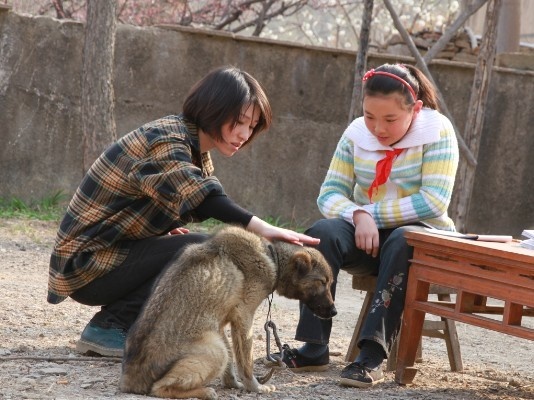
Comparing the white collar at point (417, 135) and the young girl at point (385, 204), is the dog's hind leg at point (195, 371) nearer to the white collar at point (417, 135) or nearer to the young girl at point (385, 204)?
the young girl at point (385, 204)

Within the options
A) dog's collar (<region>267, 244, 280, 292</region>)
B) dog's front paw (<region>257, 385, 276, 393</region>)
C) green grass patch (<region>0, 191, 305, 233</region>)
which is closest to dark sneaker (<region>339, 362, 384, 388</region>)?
dog's front paw (<region>257, 385, 276, 393</region>)

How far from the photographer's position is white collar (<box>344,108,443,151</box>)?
5.37 m

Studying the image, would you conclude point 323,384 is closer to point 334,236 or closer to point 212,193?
point 334,236

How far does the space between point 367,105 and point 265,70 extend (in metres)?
6.05

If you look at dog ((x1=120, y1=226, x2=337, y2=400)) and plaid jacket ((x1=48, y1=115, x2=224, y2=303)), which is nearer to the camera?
dog ((x1=120, y1=226, x2=337, y2=400))

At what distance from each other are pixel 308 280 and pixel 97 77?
598cm

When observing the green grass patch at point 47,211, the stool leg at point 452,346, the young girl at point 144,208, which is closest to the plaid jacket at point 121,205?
the young girl at point 144,208

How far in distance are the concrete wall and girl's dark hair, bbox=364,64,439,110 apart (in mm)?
5773

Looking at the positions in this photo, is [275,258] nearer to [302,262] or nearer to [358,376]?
[302,262]

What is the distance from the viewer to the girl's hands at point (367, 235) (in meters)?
5.23

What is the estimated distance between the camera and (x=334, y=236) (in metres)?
5.22

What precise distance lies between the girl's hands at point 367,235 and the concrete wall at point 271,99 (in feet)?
19.8

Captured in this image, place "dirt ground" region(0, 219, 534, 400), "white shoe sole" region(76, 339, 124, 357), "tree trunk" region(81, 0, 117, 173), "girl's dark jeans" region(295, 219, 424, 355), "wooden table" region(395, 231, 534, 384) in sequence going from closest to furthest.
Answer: "wooden table" region(395, 231, 534, 384), "dirt ground" region(0, 219, 534, 400), "girl's dark jeans" region(295, 219, 424, 355), "white shoe sole" region(76, 339, 124, 357), "tree trunk" region(81, 0, 117, 173)

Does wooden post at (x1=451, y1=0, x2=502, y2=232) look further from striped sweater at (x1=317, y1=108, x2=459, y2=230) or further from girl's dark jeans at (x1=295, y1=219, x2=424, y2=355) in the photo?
girl's dark jeans at (x1=295, y1=219, x2=424, y2=355)
